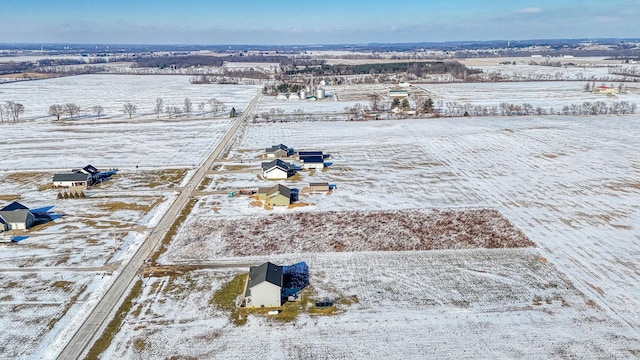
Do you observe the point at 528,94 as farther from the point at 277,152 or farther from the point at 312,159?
the point at 277,152

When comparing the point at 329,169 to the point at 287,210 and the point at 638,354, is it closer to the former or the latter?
the point at 287,210

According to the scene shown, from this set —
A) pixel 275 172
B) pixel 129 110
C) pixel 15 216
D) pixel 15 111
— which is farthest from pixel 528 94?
pixel 15 111

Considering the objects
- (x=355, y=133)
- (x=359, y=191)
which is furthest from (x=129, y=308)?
(x=355, y=133)

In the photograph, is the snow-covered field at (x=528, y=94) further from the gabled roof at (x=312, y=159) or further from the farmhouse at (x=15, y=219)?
the farmhouse at (x=15, y=219)

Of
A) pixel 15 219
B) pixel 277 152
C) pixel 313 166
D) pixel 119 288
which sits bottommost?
pixel 119 288

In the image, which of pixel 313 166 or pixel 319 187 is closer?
pixel 319 187

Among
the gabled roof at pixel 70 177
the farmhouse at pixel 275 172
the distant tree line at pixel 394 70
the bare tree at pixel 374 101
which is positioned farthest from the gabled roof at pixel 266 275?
the distant tree line at pixel 394 70
